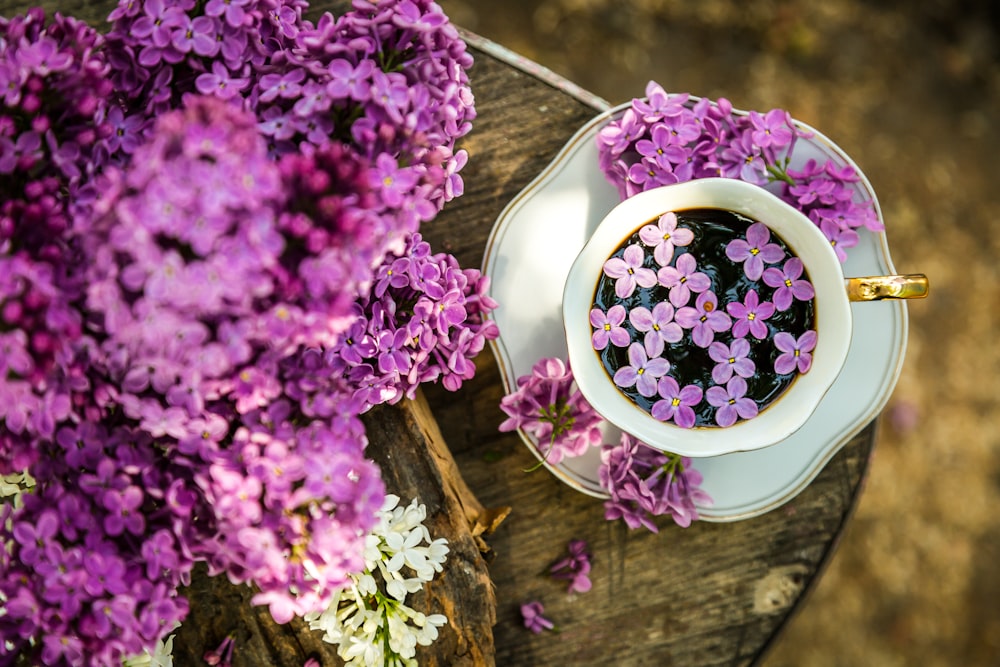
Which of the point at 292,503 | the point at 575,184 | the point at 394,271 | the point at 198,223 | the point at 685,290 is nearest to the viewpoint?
the point at 198,223

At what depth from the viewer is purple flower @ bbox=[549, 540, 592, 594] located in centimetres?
127

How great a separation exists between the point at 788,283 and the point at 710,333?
0.12 metres

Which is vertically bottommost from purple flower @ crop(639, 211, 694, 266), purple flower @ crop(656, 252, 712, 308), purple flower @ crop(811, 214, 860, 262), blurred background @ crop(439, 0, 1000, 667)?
blurred background @ crop(439, 0, 1000, 667)

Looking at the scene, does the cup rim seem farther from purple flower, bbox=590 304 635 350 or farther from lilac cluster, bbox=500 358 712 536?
lilac cluster, bbox=500 358 712 536

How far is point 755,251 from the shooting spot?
1026 mm

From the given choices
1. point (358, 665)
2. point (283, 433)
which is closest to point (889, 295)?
point (283, 433)

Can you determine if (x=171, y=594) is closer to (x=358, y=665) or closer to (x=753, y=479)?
(x=358, y=665)

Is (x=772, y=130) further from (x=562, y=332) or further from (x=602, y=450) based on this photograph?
(x=602, y=450)

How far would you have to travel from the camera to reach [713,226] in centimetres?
104

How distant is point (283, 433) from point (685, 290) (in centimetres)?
57

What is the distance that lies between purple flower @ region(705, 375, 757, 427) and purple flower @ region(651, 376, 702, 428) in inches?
1.1

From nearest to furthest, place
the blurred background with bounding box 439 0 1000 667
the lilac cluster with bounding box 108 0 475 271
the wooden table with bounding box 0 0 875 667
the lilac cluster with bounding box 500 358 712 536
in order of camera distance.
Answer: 1. the lilac cluster with bounding box 108 0 475 271
2. the lilac cluster with bounding box 500 358 712 536
3. the wooden table with bounding box 0 0 875 667
4. the blurred background with bounding box 439 0 1000 667

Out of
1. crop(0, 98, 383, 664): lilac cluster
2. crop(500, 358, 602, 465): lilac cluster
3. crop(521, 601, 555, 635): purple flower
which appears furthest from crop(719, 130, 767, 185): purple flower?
crop(521, 601, 555, 635): purple flower

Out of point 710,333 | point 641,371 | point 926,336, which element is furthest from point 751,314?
point 926,336
